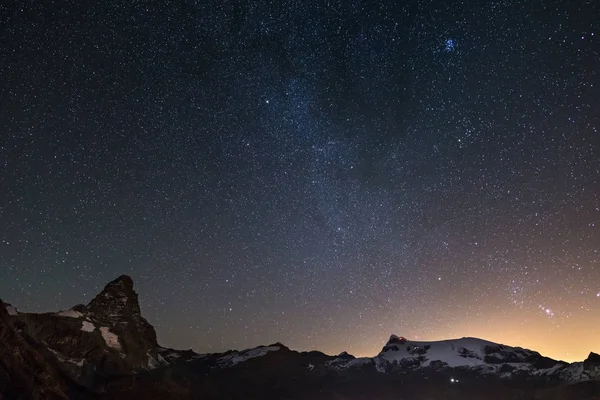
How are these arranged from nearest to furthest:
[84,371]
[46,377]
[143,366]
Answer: [46,377] < [84,371] < [143,366]

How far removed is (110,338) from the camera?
10025 centimetres

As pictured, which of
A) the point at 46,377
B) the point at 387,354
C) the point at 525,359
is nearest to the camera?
the point at 46,377

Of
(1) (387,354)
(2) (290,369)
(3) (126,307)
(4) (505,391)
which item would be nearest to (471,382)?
(4) (505,391)

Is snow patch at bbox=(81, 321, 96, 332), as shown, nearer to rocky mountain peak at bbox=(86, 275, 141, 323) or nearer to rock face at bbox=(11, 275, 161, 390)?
rock face at bbox=(11, 275, 161, 390)

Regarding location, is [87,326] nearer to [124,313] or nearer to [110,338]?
[110,338]

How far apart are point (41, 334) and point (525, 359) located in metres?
134

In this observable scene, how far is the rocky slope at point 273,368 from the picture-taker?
87.5 metres

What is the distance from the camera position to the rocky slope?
87.5 m

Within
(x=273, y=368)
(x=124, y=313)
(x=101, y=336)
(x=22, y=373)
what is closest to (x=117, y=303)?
(x=124, y=313)

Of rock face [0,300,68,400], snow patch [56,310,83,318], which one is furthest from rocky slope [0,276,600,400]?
rock face [0,300,68,400]

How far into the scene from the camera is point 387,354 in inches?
5704

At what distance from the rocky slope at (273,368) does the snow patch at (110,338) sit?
11.5 inches

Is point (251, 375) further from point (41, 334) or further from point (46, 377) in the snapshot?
point (46, 377)

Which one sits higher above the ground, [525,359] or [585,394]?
[525,359]
